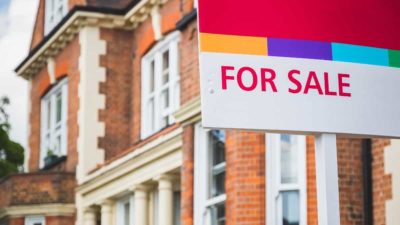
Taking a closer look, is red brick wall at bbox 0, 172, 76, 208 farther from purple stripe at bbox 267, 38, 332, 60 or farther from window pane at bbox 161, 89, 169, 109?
purple stripe at bbox 267, 38, 332, 60

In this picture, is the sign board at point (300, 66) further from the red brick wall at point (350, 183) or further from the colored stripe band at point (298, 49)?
the red brick wall at point (350, 183)

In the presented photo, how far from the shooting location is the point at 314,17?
7738 mm

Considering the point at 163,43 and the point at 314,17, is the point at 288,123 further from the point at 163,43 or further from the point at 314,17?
the point at 163,43

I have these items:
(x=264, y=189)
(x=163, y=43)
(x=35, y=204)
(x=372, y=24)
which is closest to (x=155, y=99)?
(x=163, y=43)

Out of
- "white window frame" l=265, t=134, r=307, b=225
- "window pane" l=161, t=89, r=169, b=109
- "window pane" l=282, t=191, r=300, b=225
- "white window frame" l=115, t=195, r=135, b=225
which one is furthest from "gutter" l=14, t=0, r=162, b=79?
"window pane" l=282, t=191, r=300, b=225

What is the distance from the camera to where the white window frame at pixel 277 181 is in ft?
47.0

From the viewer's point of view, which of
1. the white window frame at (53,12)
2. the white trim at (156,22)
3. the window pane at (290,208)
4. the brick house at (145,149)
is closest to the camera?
the brick house at (145,149)

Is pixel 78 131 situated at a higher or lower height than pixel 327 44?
higher

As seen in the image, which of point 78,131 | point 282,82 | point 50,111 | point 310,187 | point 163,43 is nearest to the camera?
point 282,82

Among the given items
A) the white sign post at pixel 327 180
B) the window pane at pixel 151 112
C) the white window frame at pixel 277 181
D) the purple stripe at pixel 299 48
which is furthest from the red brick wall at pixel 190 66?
the white sign post at pixel 327 180

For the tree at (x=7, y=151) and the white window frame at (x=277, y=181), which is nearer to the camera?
the white window frame at (x=277, y=181)

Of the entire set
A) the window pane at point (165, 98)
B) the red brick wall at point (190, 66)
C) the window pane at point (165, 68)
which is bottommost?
the red brick wall at point (190, 66)

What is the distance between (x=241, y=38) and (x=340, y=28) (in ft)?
2.43

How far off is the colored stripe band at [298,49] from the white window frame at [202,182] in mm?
8286
